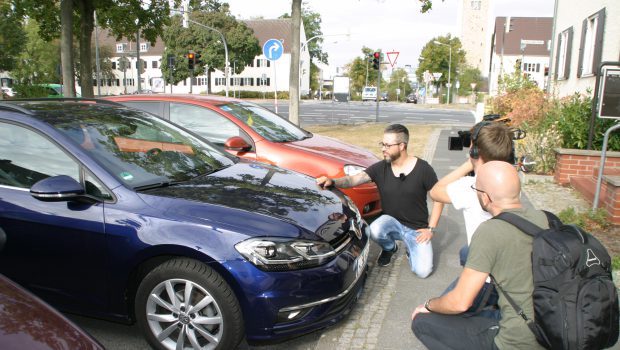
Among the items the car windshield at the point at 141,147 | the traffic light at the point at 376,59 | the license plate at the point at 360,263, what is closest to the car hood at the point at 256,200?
the car windshield at the point at 141,147

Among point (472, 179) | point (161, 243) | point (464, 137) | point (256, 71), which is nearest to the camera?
point (161, 243)

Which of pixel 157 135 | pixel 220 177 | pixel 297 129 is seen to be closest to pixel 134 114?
pixel 157 135

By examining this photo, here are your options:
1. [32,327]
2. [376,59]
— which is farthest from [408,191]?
[376,59]

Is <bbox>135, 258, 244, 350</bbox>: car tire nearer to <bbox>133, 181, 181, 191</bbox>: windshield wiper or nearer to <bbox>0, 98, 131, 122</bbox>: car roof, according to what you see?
<bbox>133, 181, 181, 191</bbox>: windshield wiper

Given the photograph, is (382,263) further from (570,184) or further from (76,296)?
(570,184)

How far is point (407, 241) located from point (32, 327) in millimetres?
3251

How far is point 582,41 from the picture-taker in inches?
459

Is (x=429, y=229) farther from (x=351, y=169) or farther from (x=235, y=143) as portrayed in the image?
(x=235, y=143)

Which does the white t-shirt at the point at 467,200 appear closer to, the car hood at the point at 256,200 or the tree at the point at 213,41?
the car hood at the point at 256,200

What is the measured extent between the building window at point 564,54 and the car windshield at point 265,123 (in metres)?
9.49

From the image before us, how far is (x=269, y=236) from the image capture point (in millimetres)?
2848

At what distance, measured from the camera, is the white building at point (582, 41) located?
10.0m

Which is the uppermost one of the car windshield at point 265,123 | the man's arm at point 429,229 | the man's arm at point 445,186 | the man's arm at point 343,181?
the car windshield at point 265,123

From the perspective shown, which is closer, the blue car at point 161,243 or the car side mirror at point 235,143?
the blue car at point 161,243
